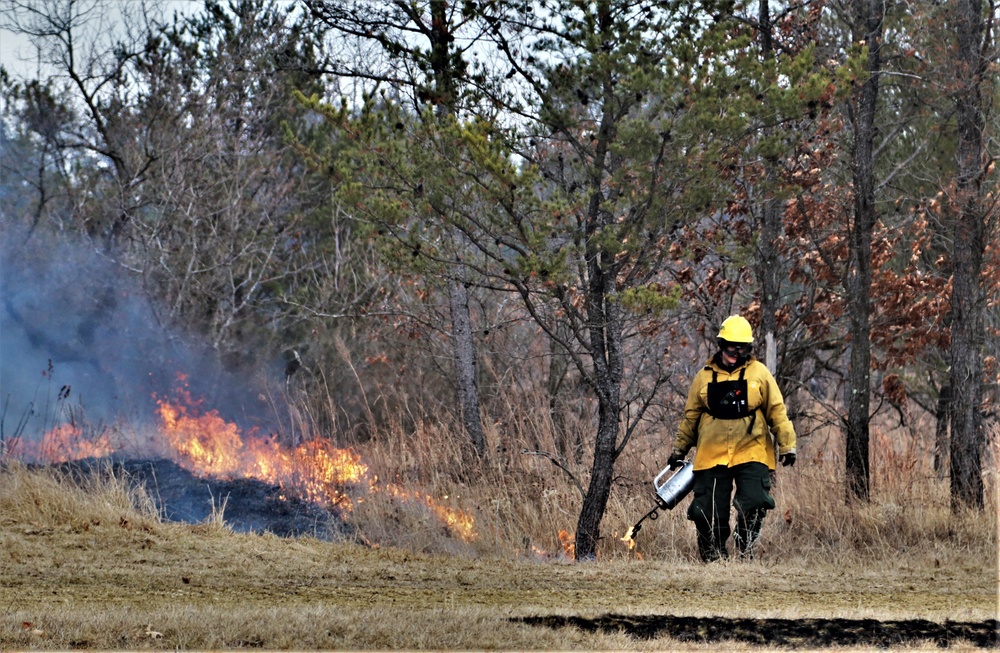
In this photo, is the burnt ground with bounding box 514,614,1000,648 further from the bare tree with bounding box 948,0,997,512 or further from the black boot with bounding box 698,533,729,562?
the bare tree with bounding box 948,0,997,512

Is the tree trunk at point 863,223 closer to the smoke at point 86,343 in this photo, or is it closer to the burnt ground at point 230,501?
the burnt ground at point 230,501

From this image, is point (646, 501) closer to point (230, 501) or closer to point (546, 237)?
point (546, 237)

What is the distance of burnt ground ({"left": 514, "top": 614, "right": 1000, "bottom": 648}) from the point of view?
625cm

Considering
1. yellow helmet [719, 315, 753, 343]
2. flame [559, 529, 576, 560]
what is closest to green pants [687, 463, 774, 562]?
yellow helmet [719, 315, 753, 343]

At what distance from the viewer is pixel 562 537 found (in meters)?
11.0

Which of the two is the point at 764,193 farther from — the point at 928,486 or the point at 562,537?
the point at 562,537

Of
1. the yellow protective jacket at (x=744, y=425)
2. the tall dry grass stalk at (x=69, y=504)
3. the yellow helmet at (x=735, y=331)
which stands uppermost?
the yellow helmet at (x=735, y=331)

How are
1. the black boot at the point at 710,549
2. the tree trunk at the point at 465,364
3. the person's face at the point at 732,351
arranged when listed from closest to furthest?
the person's face at the point at 732,351, the black boot at the point at 710,549, the tree trunk at the point at 465,364

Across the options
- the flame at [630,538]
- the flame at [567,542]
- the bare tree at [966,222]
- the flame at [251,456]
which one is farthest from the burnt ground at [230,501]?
the bare tree at [966,222]

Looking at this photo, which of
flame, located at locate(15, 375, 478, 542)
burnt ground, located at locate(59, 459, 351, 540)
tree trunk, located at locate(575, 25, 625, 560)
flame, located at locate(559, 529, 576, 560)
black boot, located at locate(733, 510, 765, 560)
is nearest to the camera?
black boot, located at locate(733, 510, 765, 560)

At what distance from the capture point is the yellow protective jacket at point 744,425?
8.97 meters

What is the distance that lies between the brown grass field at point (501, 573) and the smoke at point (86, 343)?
6.18 m

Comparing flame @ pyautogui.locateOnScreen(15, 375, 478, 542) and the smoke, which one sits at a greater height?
the smoke

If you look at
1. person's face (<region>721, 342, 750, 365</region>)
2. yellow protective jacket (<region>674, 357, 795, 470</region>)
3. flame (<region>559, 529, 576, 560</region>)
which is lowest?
flame (<region>559, 529, 576, 560</region>)
